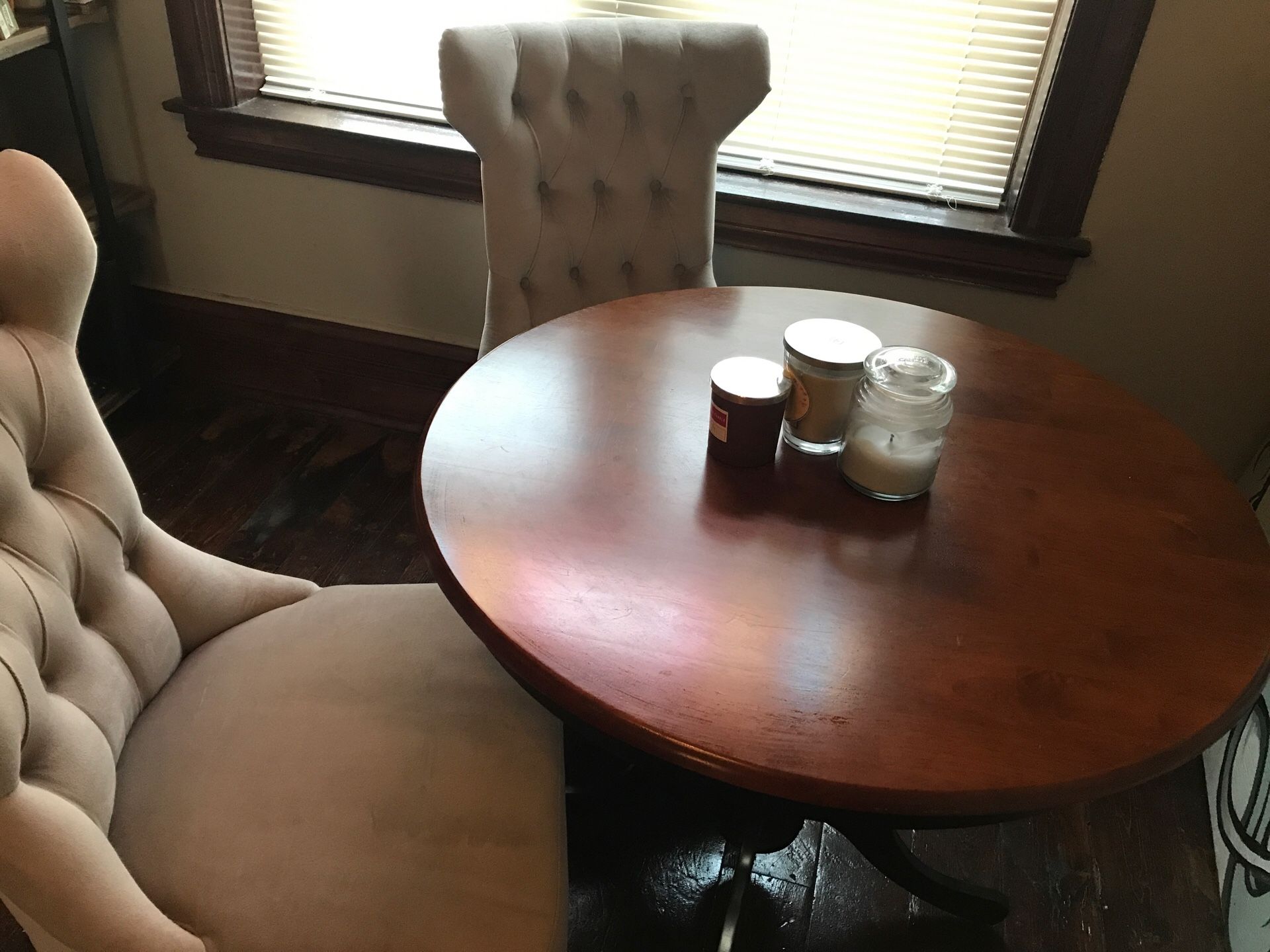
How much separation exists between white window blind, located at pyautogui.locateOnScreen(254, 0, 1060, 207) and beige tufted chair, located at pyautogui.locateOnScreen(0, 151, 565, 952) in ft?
4.18

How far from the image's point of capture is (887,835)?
1273mm

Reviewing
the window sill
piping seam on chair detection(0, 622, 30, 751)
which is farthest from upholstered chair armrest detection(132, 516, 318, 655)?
the window sill

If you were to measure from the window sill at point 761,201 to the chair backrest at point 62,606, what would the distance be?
45.8 inches

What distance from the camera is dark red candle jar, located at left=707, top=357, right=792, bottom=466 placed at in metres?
0.97

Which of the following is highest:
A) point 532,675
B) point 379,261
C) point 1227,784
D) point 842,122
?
point 842,122

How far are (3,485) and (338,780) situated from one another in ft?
1.34

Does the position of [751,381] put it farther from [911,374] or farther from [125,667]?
[125,667]

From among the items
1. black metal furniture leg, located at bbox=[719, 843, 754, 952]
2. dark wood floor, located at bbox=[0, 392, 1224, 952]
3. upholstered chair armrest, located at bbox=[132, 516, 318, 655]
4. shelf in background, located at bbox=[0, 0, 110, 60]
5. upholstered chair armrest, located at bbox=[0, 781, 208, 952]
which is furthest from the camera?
shelf in background, located at bbox=[0, 0, 110, 60]

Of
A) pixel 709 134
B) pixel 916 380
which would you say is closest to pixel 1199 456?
pixel 916 380

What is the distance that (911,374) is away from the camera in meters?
0.92

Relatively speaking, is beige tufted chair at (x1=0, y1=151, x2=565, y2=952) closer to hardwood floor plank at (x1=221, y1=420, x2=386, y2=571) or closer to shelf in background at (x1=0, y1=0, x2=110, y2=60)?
hardwood floor plank at (x1=221, y1=420, x2=386, y2=571)

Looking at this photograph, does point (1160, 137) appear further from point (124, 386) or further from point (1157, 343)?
point (124, 386)

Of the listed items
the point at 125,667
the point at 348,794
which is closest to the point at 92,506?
the point at 125,667

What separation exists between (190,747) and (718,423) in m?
0.64
